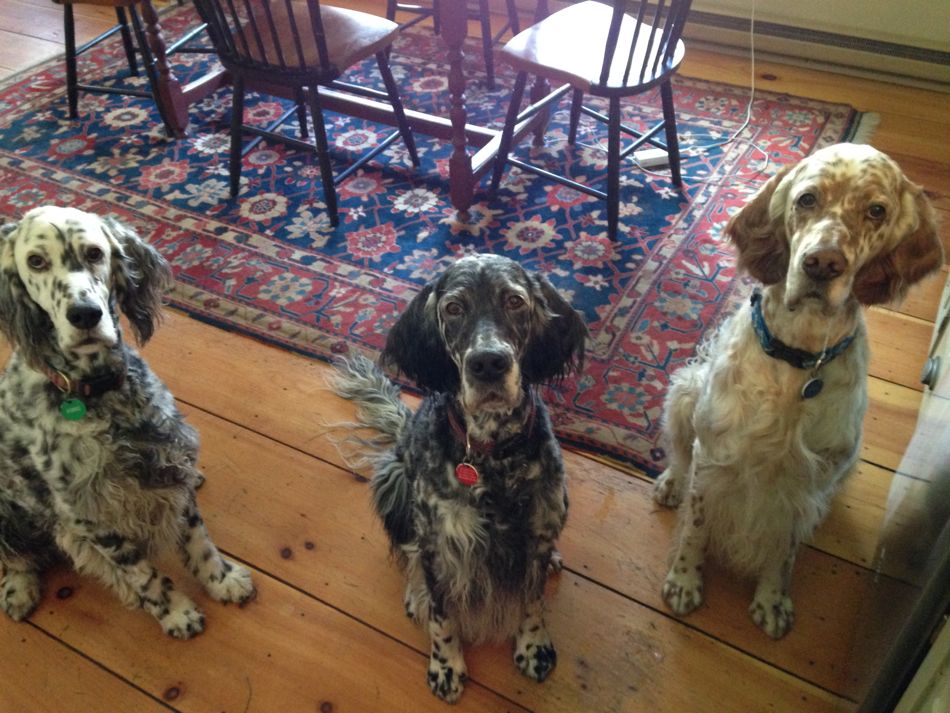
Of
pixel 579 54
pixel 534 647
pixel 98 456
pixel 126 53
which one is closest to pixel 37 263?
pixel 98 456

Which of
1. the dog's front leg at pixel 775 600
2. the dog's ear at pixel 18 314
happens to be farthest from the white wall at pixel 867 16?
the dog's ear at pixel 18 314

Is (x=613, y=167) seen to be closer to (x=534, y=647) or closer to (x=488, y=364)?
(x=488, y=364)

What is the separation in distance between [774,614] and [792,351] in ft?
1.97

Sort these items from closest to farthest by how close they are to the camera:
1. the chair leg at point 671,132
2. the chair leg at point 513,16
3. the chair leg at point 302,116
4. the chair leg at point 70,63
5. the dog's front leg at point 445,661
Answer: the dog's front leg at point 445,661
the chair leg at point 671,132
the chair leg at point 302,116
the chair leg at point 70,63
the chair leg at point 513,16

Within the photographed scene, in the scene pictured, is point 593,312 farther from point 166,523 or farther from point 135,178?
point 135,178

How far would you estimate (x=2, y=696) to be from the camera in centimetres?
148

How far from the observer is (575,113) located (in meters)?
2.87

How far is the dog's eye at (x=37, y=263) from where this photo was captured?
3.96 feet

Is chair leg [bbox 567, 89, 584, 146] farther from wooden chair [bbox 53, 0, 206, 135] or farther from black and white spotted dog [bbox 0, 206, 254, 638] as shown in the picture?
black and white spotted dog [bbox 0, 206, 254, 638]

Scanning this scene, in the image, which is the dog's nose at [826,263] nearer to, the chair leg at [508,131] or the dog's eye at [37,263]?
the dog's eye at [37,263]

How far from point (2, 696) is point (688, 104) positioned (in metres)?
3.18

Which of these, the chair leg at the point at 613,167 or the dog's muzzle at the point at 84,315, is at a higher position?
the dog's muzzle at the point at 84,315

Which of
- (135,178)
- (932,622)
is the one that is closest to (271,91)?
(135,178)

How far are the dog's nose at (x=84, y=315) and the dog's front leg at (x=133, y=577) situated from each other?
0.44 metres
